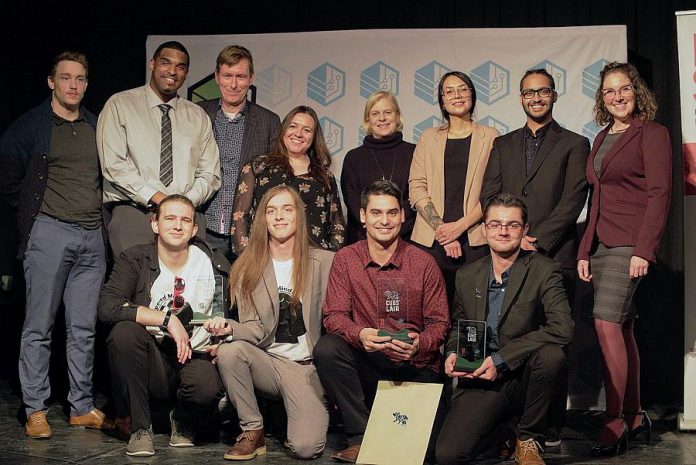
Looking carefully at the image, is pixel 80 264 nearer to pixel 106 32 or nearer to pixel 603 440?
pixel 106 32

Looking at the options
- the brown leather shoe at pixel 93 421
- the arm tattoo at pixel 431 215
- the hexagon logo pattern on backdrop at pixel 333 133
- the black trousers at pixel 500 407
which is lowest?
the brown leather shoe at pixel 93 421

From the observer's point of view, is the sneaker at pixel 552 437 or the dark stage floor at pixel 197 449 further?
the sneaker at pixel 552 437

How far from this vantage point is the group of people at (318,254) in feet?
12.6

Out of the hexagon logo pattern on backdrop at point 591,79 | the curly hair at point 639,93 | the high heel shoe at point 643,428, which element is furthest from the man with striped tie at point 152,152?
the high heel shoe at point 643,428

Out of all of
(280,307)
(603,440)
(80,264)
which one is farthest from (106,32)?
(603,440)

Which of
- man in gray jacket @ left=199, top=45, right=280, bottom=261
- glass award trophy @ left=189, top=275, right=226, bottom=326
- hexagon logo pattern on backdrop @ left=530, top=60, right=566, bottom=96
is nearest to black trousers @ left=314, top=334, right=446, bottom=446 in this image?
glass award trophy @ left=189, top=275, right=226, bottom=326

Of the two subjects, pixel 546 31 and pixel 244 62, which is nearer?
pixel 244 62

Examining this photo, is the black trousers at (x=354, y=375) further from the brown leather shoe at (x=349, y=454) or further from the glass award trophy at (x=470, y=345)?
the glass award trophy at (x=470, y=345)

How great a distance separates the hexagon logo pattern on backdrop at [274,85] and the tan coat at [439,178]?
4.02ft

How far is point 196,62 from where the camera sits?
219 inches

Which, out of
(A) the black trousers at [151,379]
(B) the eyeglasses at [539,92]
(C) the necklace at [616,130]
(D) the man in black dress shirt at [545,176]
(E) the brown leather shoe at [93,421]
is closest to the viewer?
(A) the black trousers at [151,379]

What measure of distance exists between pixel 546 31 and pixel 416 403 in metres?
2.56

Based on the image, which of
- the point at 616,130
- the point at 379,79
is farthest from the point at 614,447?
the point at 379,79

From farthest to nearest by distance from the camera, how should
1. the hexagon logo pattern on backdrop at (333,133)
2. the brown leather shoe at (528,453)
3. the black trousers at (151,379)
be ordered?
the hexagon logo pattern on backdrop at (333,133) → the black trousers at (151,379) → the brown leather shoe at (528,453)
